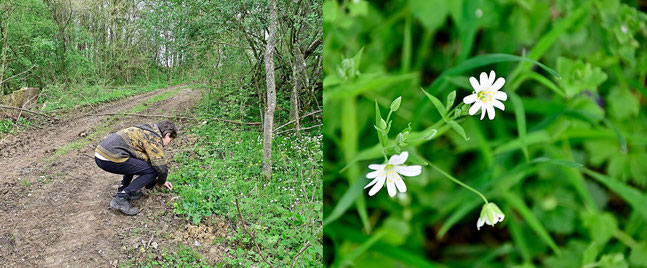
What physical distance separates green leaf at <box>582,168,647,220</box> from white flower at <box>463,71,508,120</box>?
0.14m

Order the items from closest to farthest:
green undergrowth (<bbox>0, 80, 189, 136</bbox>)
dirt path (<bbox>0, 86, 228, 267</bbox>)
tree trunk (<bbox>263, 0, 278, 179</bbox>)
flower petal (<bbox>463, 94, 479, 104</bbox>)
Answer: flower petal (<bbox>463, 94, 479, 104</bbox>) → dirt path (<bbox>0, 86, 228, 267</bbox>) → green undergrowth (<bbox>0, 80, 189, 136</bbox>) → tree trunk (<bbox>263, 0, 278, 179</bbox>)

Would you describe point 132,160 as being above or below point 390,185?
below

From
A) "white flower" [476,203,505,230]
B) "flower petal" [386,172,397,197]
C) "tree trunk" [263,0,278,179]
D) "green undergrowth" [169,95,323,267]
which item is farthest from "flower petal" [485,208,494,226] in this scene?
"tree trunk" [263,0,278,179]

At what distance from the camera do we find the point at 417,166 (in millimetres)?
433

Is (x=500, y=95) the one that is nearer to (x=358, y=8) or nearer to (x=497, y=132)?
(x=497, y=132)

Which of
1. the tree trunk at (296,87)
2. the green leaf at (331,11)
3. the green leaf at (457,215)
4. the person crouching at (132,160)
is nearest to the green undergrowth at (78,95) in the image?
the person crouching at (132,160)

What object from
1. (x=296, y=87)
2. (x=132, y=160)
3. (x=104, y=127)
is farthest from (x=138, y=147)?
(x=296, y=87)

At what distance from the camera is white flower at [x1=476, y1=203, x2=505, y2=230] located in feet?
1.43

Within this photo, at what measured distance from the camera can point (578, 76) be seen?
17.2 inches

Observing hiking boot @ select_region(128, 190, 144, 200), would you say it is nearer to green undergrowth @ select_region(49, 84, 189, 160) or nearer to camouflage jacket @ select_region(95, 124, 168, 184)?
camouflage jacket @ select_region(95, 124, 168, 184)

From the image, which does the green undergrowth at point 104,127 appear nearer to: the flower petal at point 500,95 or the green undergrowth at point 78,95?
the green undergrowth at point 78,95

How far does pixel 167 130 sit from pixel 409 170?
104 centimetres

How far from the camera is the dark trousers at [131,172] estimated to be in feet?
3.92

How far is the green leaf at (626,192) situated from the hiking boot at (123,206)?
121cm
